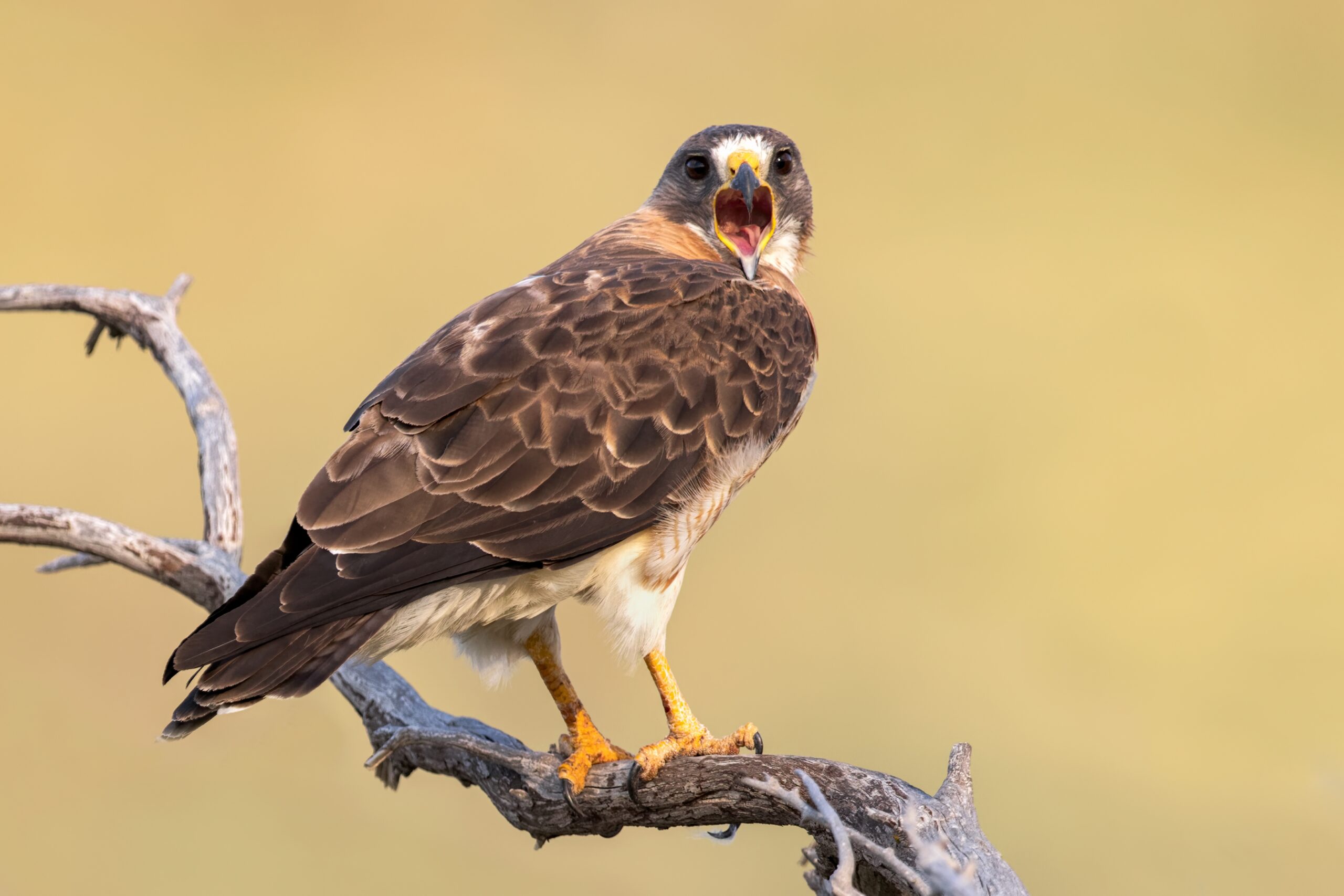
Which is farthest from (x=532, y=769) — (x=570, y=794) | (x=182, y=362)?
(x=182, y=362)

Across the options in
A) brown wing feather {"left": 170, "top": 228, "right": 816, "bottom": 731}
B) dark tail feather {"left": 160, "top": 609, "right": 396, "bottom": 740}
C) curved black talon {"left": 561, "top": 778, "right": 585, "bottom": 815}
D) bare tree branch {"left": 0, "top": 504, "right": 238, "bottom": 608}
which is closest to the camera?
dark tail feather {"left": 160, "top": 609, "right": 396, "bottom": 740}

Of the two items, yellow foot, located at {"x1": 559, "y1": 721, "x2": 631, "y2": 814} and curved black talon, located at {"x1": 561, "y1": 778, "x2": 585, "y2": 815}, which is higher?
yellow foot, located at {"x1": 559, "y1": 721, "x2": 631, "y2": 814}

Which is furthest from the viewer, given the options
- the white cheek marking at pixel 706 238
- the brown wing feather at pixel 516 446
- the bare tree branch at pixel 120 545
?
the white cheek marking at pixel 706 238

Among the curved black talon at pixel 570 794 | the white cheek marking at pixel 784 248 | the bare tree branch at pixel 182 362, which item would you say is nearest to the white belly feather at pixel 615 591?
the curved black talon at pixel 570 794

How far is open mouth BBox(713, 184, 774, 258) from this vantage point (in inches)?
213

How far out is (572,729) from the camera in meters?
4.48

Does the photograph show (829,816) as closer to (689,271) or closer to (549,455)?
(549,455)

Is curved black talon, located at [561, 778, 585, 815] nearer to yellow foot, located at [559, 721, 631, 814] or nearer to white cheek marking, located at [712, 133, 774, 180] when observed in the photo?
yellow foot, located at [559, 721, 631, 814]

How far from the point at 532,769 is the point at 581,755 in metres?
0.18

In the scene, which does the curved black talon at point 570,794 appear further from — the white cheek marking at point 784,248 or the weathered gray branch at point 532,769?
the white cheek marking at point 784,248

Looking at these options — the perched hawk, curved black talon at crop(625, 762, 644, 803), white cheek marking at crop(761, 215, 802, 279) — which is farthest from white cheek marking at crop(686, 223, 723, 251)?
curved black talon at crop(625, 762, 644, 803)

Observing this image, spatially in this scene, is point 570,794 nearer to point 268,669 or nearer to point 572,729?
point 572,729

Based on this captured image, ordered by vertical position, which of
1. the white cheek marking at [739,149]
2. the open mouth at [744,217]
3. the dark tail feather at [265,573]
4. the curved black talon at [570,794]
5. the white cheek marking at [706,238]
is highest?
the white cheek marking at [739,149]

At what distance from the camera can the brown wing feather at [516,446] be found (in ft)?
11.4
